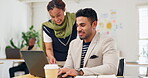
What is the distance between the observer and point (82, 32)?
1619mm

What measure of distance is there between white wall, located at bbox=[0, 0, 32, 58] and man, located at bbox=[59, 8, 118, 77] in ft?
13.0

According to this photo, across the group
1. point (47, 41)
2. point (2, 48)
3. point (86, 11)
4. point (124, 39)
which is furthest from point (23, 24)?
point (86, 11)

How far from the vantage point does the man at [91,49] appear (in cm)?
154

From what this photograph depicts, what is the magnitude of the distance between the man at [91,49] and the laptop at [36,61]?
24 centimetres

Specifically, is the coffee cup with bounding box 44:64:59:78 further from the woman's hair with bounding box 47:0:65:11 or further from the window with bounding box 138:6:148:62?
the window with bounding box 138:6:148:62

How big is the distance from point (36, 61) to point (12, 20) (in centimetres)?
458

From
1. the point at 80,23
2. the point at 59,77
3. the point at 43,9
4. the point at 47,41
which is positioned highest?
the point at 43,9

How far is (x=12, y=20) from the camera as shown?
5703 millimetres

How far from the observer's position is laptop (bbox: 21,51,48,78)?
4.53 ft

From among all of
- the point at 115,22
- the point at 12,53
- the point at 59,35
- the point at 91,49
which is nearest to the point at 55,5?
the point at 59,35

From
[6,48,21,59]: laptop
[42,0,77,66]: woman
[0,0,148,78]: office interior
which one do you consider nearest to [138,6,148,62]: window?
[0,0,148,78]: office interior

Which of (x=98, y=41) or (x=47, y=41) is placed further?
(x=47, y=41)

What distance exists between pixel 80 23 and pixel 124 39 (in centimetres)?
427

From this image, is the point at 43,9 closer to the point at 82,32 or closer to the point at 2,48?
the point at 2,48
